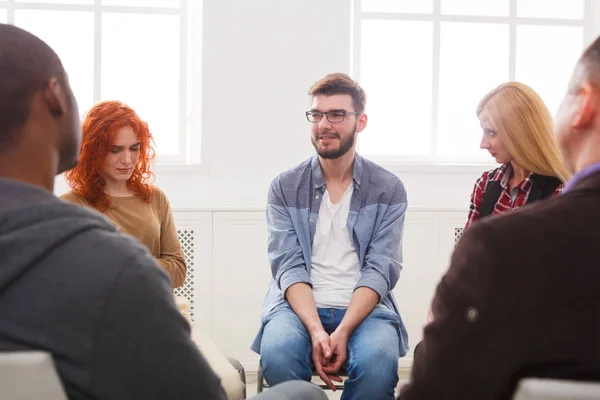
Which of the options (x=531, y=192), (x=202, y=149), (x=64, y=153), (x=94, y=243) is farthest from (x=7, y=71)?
(x=202, y=149)

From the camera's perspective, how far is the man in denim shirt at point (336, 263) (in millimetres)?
2428

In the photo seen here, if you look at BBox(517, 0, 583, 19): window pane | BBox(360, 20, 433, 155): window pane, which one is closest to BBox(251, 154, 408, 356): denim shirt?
BBox(360, 20, 433, 155): window pane

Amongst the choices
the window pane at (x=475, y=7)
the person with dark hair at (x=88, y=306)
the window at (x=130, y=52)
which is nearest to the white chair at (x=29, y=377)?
the person with dark hair at (x=88, y=306)

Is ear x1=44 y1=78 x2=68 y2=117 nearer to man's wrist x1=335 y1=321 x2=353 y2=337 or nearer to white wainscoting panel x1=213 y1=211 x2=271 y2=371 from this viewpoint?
man's wrist x1=335 y1=321 x2=353 y2=337

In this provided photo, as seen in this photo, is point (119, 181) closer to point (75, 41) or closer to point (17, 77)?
point (75, 41)

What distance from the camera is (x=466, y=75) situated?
4375mm

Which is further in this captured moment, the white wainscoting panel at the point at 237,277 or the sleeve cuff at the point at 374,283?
the white wainscoting panel at the point at 237,277

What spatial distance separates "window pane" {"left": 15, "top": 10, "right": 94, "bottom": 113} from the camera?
4059 mm

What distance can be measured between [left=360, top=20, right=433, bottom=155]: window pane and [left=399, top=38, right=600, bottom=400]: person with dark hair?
11.0 feet

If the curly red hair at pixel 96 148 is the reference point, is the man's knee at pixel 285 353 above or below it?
below

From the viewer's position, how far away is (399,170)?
404cm

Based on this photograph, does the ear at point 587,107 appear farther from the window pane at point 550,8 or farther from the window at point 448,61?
the window pane at point 550,8

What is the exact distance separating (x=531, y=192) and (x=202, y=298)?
74.6 inches

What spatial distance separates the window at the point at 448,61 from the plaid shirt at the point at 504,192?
1.38 meters
